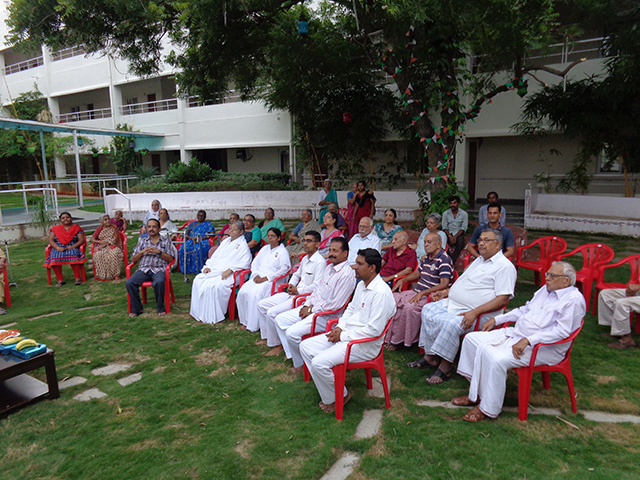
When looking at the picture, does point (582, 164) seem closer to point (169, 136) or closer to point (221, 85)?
point (221, 85)

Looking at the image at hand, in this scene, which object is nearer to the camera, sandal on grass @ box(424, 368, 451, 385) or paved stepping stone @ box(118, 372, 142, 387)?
sandal on grass @ box(424, 368, 451, 385)

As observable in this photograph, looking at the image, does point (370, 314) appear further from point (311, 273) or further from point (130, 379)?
point (130, 379)

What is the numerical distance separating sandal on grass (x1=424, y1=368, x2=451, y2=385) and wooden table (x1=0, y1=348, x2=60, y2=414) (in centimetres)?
327

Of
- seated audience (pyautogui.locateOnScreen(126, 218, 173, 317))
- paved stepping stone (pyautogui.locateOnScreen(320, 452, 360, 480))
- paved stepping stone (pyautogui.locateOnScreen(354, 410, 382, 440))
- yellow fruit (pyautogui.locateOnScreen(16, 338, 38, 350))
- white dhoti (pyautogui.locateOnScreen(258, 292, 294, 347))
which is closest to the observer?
paved stepping stone (pyautogui.locateOnScreen(320, 452, 360, 480))

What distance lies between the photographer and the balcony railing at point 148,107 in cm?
2235

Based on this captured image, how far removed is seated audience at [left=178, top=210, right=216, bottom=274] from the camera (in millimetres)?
8172

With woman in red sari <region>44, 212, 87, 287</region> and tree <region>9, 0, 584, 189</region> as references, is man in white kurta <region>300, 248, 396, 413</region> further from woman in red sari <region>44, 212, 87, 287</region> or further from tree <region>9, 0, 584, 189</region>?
woman in red sari <region>44, 212, 87, 287</region>

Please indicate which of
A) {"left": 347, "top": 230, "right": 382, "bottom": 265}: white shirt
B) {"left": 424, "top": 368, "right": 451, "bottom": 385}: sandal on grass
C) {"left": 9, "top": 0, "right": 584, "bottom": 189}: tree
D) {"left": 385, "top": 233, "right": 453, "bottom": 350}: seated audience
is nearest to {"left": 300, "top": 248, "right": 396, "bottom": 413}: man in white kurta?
{"left": 424, "top": 368, "right": 451, "bottom": 385}: sandal on grass

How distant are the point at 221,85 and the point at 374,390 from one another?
8.97m

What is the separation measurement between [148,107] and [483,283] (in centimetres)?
2265

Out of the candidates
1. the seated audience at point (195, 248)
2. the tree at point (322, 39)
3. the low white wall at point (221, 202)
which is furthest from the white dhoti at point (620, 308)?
the low white wall at point (221, 202)

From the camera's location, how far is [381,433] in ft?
10.8

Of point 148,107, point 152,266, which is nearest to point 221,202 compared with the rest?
point 152,266

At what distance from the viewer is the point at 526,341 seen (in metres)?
3.31
